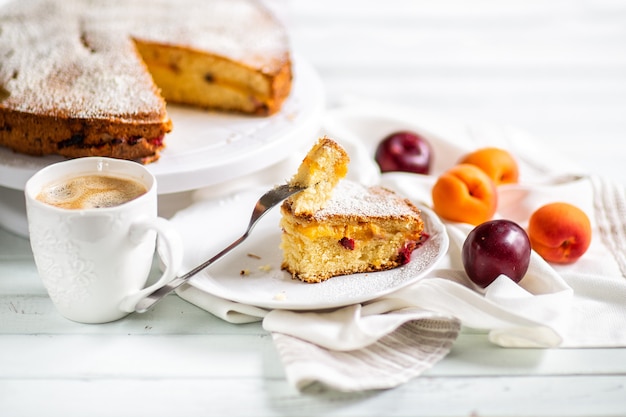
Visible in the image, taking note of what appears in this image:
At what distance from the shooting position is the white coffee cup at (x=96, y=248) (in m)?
2.04

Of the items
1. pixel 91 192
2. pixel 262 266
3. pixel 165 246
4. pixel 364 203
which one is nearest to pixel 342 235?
pixel 364 203

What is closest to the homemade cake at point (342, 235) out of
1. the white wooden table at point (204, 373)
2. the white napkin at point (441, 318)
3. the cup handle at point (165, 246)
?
the white napkin at point (441, 318)

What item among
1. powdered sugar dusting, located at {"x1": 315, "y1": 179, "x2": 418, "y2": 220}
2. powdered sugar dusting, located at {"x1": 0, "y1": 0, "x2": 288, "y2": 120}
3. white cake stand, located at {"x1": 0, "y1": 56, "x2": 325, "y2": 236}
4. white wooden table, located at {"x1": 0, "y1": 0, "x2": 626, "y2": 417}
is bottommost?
white wooden table, located at {"x1": 0, "y1": 0, "x2": 626, "y2": 417}

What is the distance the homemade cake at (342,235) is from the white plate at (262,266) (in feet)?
0.13

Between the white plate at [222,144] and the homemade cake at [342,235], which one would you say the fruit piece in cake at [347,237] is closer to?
the homemade cake at [342,235]

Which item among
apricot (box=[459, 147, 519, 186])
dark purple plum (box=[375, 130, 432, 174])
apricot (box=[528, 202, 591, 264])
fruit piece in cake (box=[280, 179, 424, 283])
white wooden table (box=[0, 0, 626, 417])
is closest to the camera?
white wooden table (box=[0, 0, 626, 417])

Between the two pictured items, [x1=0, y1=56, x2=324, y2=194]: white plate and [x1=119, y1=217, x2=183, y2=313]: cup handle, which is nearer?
[x1=119, y1=217, x2=183, y2=313]: cup handle

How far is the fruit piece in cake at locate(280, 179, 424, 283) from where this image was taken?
2336mm

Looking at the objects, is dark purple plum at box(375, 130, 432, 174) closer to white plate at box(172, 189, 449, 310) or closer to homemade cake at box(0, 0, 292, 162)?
homemade cake at box(0, 0, 292, 162)

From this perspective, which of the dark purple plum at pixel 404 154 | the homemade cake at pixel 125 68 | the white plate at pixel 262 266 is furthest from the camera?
the dark purple plum at pixel 404 154

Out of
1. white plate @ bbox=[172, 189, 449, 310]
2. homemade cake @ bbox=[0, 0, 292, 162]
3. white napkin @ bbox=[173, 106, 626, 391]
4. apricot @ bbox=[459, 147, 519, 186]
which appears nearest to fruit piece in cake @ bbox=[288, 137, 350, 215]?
white plate @ bbox=[172, 189, 449, 310]

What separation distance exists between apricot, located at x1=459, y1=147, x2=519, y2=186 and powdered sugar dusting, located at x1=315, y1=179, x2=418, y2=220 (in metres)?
0.70

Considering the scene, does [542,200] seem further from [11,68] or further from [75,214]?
[11,68]

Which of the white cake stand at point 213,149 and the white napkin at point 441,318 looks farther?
the white cake stand at point 213,149
